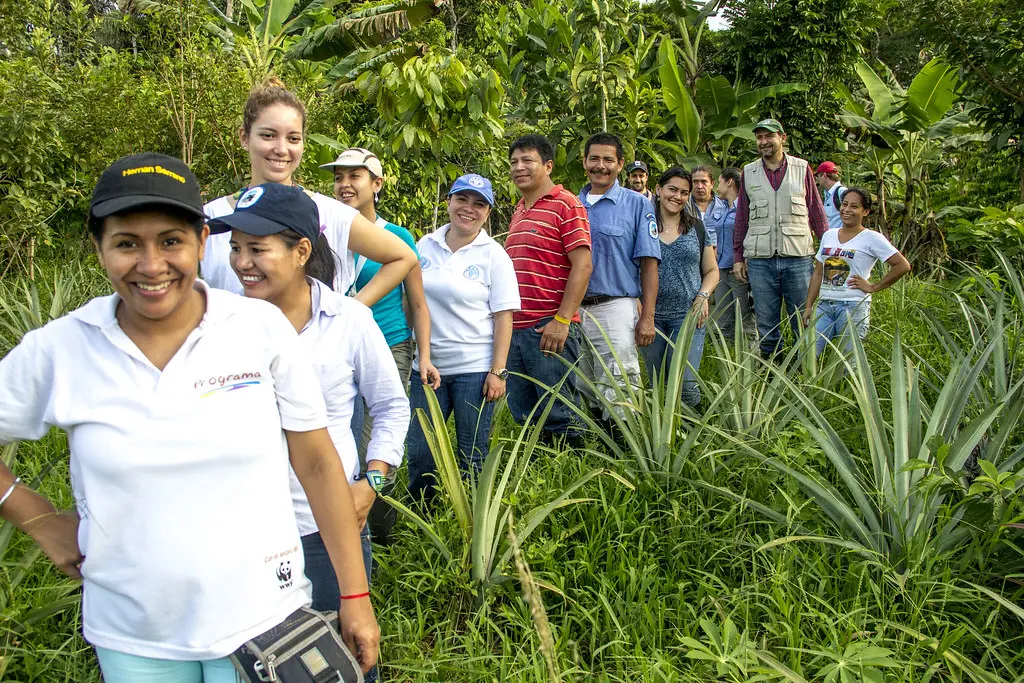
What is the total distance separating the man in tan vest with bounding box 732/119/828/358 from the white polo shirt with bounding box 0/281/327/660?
17.7ft

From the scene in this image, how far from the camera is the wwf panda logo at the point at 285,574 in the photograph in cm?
173

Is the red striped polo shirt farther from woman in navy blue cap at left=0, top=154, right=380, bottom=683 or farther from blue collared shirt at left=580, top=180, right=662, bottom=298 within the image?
woman in navy blue cap at left=0, top=154, right=380, bottom=683

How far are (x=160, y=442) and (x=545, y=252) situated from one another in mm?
3176

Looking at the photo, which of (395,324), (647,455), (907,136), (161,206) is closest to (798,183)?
(647,455)

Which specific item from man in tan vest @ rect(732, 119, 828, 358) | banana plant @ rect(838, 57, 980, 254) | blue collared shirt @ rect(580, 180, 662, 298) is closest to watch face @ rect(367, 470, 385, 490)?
blue collared shirt @ rect(580, 180, 662, 298)

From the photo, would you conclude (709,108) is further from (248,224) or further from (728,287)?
(248,224)

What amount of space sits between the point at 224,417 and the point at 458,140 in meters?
6.27

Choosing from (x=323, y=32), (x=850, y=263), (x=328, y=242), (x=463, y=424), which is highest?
(x=323, y=32)

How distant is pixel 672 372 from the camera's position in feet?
12.8

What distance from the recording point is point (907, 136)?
12.4 metres

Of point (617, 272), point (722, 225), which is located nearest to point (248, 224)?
point (617, 272)

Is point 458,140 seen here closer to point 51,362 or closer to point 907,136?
point 51,362

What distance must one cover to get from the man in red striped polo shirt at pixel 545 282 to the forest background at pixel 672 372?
0.96 ft

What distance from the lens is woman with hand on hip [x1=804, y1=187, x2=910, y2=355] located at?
5.88 m
